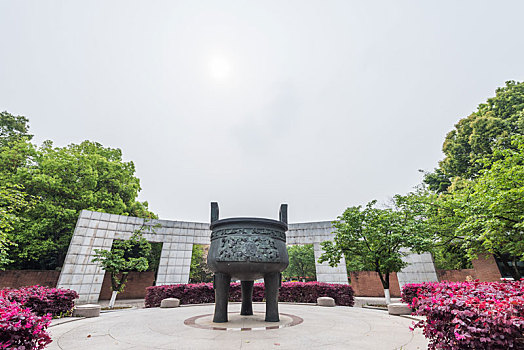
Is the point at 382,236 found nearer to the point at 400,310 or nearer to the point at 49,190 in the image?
the point at 400,310

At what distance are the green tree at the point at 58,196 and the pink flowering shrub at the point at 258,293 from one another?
10107 millimetres

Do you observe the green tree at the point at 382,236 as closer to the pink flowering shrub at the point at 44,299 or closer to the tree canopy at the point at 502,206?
the tree canopy at the point at 502,206

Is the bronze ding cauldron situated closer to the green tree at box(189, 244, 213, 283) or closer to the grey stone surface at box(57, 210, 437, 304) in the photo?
the grey stone surface at box(57, 210, 437, 304)

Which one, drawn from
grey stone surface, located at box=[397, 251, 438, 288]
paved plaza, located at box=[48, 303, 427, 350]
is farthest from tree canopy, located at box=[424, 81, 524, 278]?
paved plaza, located at box=[48, 303, 427, 350]

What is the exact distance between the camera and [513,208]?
8570mm

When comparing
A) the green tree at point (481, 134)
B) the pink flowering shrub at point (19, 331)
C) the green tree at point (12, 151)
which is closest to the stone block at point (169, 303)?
the pink flowering shrub at point (19, 331)

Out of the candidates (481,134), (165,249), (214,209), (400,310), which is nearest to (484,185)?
(400,310)

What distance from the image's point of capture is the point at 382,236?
11.5 m

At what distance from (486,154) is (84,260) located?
89.2 ft

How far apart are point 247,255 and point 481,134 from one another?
20075 millimetres

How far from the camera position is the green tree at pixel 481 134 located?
16156mm

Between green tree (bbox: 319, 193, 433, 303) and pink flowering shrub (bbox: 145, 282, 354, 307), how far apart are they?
5.33ft

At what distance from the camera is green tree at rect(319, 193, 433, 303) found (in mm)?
11391

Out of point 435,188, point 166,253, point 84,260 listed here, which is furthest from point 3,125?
point 435,188
